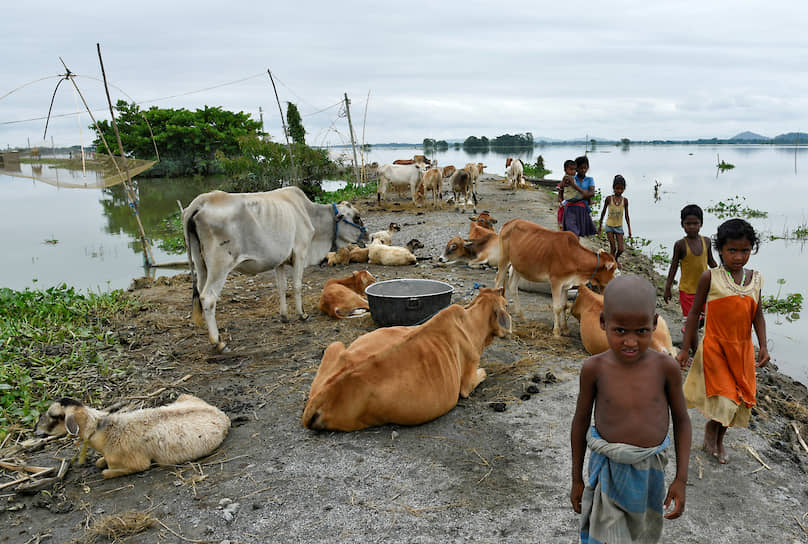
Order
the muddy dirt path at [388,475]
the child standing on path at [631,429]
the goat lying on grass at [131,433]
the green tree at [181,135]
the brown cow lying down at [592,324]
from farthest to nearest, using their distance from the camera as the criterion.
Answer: the green tree at [181,135]
the brown cow lying down at [592,324]
the goat lying on grass at [131,433]
the muddy dirt path at [388,475]
the child standing on path at [631,429]

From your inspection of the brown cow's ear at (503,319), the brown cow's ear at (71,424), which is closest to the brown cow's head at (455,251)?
the brown cow's ear at (503,319)

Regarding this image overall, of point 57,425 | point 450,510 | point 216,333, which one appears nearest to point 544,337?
point 450,510

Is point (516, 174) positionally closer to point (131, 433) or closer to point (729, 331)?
point (729, 331)

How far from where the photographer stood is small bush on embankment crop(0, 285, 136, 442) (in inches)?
185

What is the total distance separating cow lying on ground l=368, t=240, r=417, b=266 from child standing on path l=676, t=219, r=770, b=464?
697 centimetres

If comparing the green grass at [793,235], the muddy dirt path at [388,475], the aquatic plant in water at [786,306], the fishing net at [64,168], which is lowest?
the aquatic plant in water at [786,306]

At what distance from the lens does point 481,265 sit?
1010 centimetres

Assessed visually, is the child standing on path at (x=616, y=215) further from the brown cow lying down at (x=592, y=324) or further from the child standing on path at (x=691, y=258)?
the child standing on path at (x=691, y=258)

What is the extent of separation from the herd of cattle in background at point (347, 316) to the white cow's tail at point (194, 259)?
0.04ft

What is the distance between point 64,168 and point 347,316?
12157 mm

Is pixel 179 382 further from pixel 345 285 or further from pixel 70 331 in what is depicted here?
pixel 345 285

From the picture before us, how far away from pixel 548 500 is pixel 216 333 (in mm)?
4202

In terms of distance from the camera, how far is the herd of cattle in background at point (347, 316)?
3.67 meters

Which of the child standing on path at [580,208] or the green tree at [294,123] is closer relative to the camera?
the child standing on path at [580,208]
